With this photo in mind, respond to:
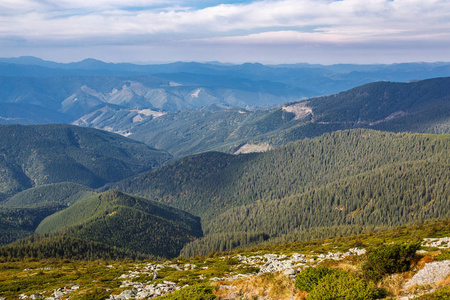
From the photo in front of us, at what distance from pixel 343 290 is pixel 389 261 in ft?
33.8

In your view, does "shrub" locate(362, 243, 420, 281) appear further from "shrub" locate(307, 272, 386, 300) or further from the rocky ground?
"shrub" locate(307, 272, 386, 300)

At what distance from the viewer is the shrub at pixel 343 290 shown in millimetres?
31970

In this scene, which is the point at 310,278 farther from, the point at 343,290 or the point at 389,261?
the point at 389,261

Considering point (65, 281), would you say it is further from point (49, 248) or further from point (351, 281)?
point (49, 248)

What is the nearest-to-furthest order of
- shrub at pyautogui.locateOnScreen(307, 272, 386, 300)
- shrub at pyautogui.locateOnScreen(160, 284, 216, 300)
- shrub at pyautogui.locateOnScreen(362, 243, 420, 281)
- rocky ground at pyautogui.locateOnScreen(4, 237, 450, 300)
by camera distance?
shrub at pyautogui.locateOnScreen(307, 272, 386, 300) → rocky ground at pyautogui.locateOnScreen(4, 237, 450, 300) → shrub at pyautogui.locateOnScreen(362, 243, 420, 281) → shrub at pyautogui.locateOnScreen(160, 284, 216, 300)

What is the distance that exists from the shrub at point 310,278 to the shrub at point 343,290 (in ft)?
4.32

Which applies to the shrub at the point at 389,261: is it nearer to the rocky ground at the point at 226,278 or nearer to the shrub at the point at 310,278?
the rocky ground at the point at 226,278

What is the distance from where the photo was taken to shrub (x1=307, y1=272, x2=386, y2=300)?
1259 inches

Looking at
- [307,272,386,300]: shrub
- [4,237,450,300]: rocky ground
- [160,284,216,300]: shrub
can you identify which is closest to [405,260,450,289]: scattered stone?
[4,237,450,300]: rocky ground

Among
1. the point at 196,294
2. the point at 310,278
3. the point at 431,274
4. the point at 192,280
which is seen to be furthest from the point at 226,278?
the point at 431,274

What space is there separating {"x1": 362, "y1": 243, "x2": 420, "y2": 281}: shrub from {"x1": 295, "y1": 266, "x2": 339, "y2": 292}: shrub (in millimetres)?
5325

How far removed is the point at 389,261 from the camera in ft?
128

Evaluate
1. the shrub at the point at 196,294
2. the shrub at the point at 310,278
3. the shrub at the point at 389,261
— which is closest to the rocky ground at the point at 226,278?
the shrub at the point at 389,261

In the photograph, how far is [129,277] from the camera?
7906 centimetres
